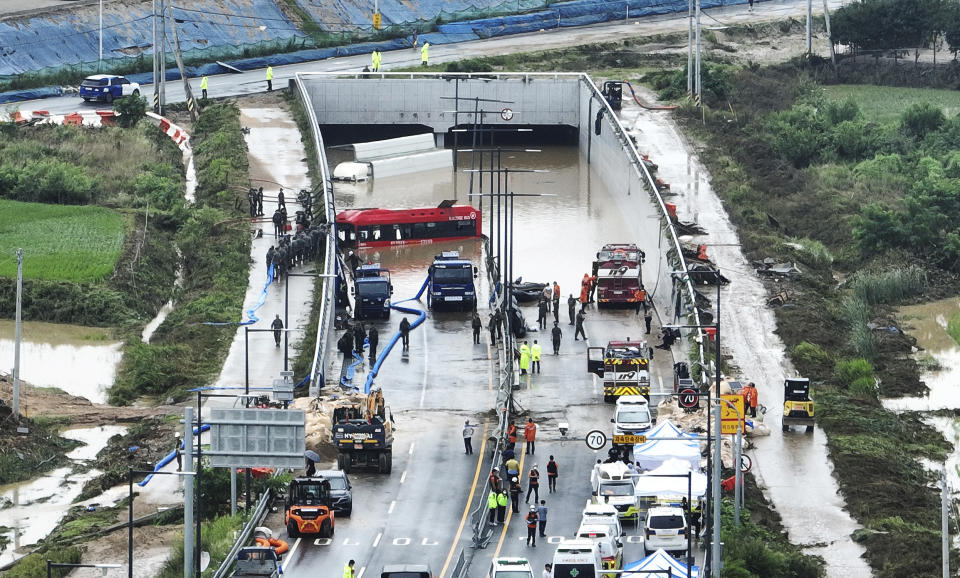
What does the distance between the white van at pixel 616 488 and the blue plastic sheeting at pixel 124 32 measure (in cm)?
7031

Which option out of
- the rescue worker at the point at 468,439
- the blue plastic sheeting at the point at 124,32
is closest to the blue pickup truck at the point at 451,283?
the rescue worker at the point at 468,439

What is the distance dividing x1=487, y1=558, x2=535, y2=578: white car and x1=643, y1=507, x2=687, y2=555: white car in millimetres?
4770

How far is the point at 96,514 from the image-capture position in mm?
Answer: 63438

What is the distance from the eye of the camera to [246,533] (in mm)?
56250

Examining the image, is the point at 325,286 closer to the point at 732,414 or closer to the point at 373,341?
the point at 373,341

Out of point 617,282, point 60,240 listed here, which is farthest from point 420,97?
point 617,282

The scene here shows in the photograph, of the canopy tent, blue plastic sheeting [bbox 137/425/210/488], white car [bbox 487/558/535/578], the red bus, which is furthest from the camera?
the red bus

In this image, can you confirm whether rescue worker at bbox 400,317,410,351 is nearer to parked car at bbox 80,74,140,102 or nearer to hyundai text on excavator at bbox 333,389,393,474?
hyundai text on excavator at bbox 333,389,393,474

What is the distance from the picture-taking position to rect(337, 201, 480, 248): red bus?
3890 inches

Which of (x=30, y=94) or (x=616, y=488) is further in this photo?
(x=30, y=94)

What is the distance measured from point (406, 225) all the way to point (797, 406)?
1342 inches

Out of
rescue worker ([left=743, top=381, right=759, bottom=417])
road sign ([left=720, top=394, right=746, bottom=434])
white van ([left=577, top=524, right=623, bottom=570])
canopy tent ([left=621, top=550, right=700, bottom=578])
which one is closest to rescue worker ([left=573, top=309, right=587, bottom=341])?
rescue worker ([left=743, top=381, right=759, bottom=417])

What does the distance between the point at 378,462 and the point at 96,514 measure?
9267mm

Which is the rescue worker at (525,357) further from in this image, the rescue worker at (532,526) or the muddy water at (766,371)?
the rescue worker at (532,526)
